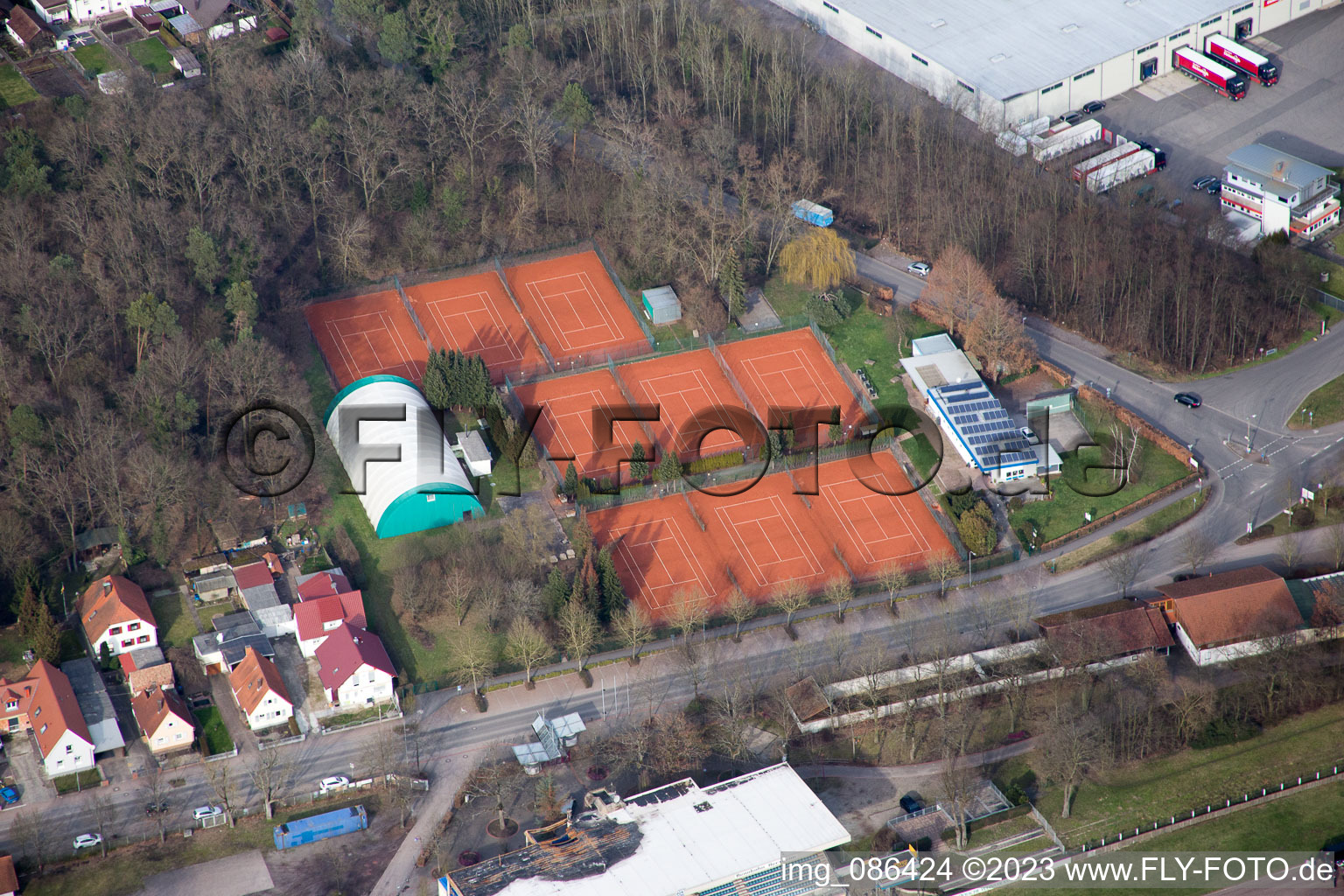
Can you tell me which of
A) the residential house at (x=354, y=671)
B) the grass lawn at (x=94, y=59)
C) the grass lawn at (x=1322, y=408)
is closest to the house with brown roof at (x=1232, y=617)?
the grass lawn at (x=1322, y=408)

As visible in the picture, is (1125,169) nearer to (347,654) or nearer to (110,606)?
(347,654)

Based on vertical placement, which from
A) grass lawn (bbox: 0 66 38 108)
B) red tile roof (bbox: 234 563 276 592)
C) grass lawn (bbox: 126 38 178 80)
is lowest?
red tile roof (bbox: 234 563 276 592)

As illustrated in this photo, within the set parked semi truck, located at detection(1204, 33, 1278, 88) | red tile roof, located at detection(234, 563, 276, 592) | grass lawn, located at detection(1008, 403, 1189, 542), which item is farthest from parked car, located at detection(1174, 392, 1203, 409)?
red tile roof, located at detection(234, 563, 276, 592)

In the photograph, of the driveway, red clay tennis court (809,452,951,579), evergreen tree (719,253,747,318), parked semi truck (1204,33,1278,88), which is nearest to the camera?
the driveway

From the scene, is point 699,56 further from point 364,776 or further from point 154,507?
point 364,776

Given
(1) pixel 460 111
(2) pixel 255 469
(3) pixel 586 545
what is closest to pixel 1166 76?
(1) pixel 460 111

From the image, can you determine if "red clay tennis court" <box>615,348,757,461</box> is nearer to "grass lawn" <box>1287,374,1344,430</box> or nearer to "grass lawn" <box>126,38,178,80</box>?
"grass lawn" <box>1287,374,1344,430</box>
